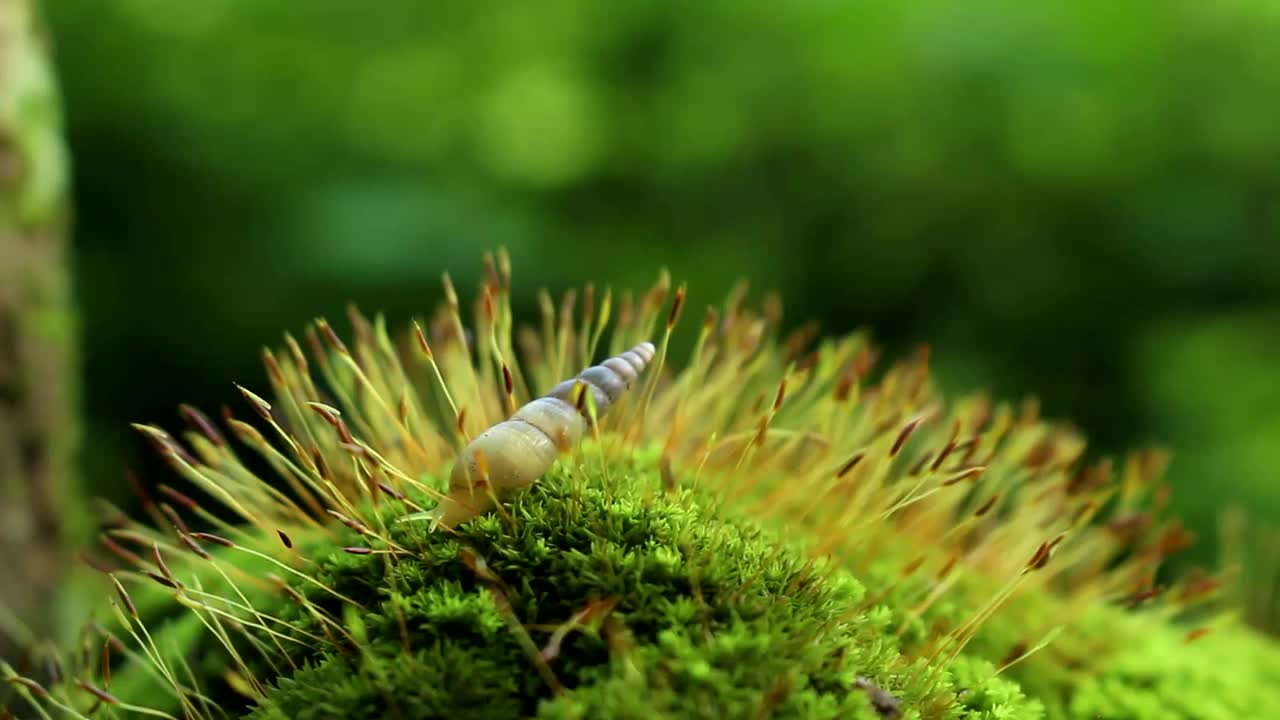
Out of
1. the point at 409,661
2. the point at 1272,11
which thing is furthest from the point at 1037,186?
the point at 409,661

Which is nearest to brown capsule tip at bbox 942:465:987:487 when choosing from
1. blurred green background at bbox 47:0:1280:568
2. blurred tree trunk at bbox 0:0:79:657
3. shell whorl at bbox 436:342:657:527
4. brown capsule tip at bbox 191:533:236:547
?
shell whorl at bbox 436:342:657:527

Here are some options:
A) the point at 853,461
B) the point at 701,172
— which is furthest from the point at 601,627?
the point at 701,172

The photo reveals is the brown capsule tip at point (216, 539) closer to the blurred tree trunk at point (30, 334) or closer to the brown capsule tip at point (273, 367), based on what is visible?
the brown capsule tip at point (273, 367)

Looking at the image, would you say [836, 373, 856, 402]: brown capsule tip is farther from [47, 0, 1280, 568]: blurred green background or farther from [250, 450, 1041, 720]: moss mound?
[47, 0, 1280, 568]: blurred green background

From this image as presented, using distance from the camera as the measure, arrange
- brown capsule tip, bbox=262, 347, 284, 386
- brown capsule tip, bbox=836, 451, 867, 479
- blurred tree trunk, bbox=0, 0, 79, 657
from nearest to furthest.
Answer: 1. brown capsule tip, bbox=836, 451, 867, 479
2. brown capsule tip, bbox=262, 347, 284, 386
3. blurred tree trunk, bbox=0, 0, 79, 657

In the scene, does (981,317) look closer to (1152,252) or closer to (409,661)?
(1152,252)

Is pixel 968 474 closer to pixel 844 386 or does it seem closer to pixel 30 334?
pixel 844 386

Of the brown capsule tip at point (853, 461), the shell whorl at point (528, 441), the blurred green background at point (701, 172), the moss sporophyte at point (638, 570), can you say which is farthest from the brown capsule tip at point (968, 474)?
the blurred green background at point (701, 172)
